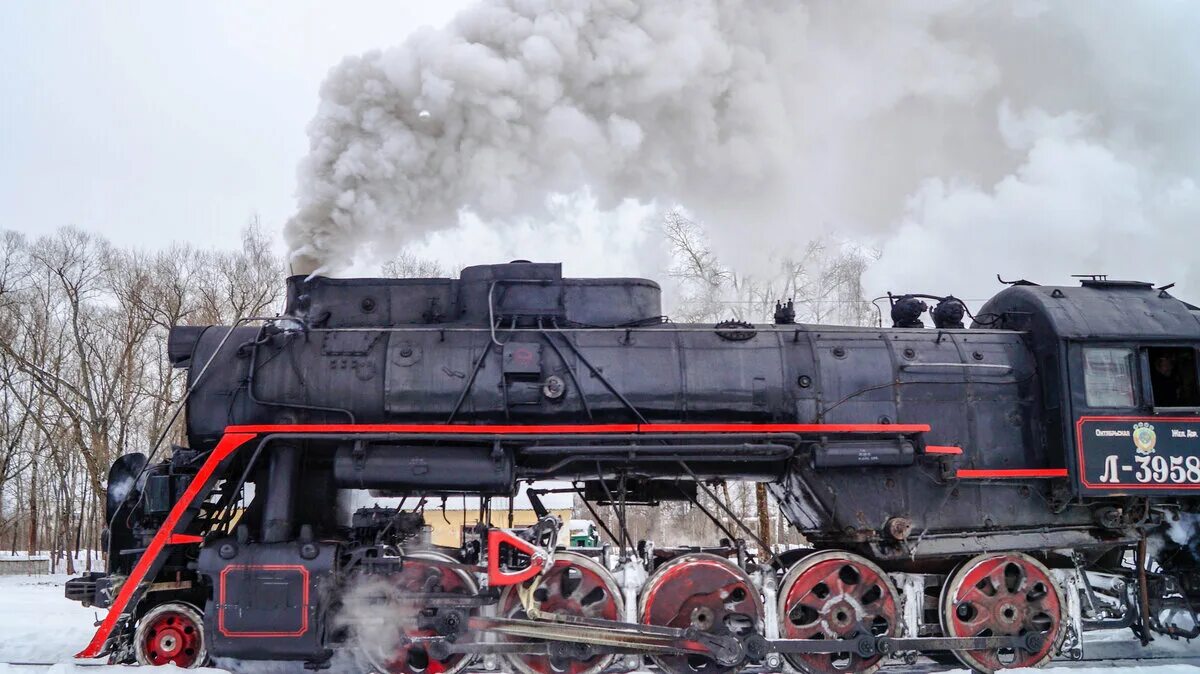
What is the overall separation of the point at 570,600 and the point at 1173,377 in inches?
274

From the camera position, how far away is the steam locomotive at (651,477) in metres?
8.41

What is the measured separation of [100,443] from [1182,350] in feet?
92.9

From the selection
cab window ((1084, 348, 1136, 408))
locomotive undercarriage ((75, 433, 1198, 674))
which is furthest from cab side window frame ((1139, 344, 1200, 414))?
locomotive undercarriage ((75, 433, 1198, 674))

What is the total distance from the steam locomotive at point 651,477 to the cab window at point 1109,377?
0.02 meters

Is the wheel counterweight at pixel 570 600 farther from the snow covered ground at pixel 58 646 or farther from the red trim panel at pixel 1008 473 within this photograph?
the red trim panel at pixel 1008 473

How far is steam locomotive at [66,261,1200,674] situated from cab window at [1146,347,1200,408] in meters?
0.05

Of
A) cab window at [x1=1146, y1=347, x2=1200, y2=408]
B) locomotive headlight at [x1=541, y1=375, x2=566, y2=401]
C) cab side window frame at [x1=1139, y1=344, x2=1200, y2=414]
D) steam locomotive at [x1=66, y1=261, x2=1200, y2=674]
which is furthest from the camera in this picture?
cab window at [x1=1146, y1=347, x2=1200, y2=408]

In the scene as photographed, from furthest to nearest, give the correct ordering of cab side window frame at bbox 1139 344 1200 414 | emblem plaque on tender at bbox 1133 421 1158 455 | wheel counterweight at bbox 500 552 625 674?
cab side window frame at bbox 1139 344 1200 414, emblem plaque on tender at bbox 1133 421 1158 455, wheel counterweight at bbox 500 552 625 674

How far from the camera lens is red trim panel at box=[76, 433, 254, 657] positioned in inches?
318

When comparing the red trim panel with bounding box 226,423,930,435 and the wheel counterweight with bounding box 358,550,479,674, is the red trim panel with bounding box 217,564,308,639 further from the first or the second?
the red trim panel with bounding box 226,423,930,435

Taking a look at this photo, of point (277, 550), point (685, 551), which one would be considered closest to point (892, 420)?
point (685, 551)

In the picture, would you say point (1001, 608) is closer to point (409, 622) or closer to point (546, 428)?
point (546, 428)

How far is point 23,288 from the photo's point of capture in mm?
31859

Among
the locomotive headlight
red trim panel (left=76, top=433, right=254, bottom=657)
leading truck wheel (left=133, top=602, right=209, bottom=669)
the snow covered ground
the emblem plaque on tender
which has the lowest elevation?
the snow covered ground
